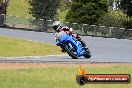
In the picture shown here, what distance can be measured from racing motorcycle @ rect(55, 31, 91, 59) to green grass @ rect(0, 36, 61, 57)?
4895 millimetres

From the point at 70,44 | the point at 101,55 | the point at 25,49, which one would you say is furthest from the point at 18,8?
the point at 70,44

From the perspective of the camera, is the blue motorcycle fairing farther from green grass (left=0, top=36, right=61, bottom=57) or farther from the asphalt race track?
green grass (left=0, top=36, right=61, bottom=57)

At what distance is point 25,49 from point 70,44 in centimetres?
808

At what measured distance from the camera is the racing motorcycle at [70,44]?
17.0m

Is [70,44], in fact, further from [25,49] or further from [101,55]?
[25,49]

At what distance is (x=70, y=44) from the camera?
17812mm

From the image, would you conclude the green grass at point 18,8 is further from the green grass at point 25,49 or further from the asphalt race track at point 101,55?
the green grass at point 25,49

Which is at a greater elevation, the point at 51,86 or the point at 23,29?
the point at 51,86

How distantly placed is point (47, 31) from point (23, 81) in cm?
3151

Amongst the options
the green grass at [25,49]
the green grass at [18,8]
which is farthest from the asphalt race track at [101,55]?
the green grass at [18,8]

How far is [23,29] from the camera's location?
140 ft

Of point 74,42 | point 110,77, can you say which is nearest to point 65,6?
point 74,42

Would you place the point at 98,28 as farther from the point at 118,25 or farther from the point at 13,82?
the point at 13,82

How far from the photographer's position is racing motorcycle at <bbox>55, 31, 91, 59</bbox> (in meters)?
17.0
